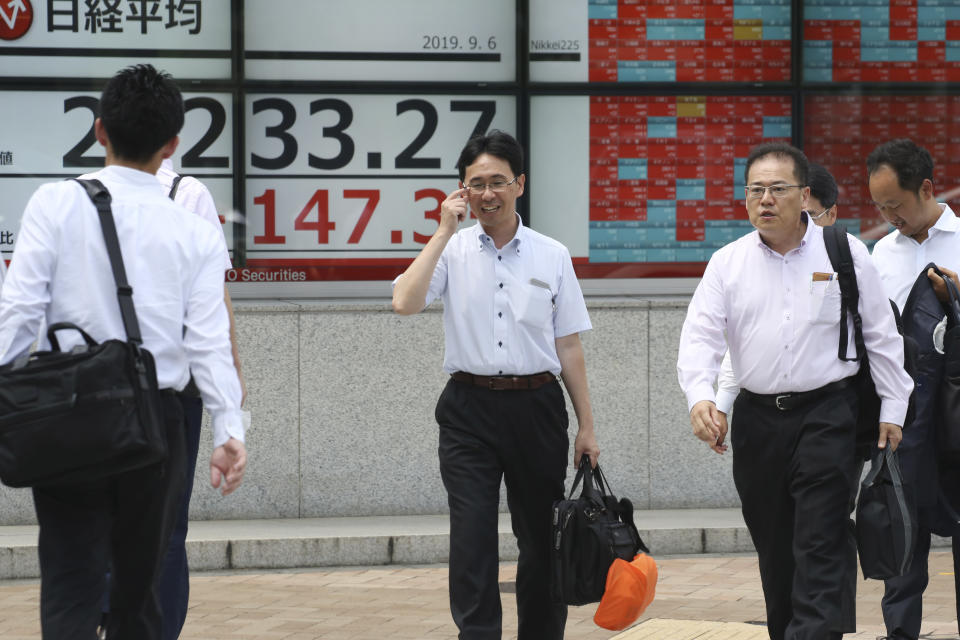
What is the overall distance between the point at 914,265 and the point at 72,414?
3.65 m

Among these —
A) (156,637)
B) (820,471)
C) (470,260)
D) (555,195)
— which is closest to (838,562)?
(820,471)

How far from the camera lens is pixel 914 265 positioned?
20.2 ft

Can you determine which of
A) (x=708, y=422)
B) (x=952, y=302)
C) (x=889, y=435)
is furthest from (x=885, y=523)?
(x=952, y=302)

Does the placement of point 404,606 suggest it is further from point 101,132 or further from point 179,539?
point 101,132

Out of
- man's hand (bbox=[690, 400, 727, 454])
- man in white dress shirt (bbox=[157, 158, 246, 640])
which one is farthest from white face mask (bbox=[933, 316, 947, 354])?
man in white dress shirt (bbox=[157, 158, 246, 640])

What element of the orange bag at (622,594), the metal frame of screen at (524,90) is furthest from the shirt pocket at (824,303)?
the metal frame of screen at (524,90)

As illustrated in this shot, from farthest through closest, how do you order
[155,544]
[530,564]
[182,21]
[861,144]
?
[861,144], [182,21], [530,564], [155,544]

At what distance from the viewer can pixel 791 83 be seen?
9695mm

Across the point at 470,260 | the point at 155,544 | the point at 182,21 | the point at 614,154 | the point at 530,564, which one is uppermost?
the point at 182,21

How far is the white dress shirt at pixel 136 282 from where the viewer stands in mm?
3820

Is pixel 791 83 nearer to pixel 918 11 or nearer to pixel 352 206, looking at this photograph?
pixel 918 11

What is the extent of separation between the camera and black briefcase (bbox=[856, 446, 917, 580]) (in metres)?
5.10

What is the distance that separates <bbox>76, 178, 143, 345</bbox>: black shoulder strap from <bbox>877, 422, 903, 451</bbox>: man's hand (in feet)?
Result: 8.27

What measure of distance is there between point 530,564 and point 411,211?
4.20 m
